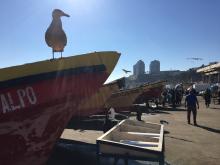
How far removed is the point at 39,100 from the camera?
640cm

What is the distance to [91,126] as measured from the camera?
Result: 11.4 meters

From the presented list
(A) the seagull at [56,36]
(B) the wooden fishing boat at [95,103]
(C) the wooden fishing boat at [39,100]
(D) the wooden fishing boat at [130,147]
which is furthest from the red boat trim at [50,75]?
(B) the wooden fishing boat at [95,103]

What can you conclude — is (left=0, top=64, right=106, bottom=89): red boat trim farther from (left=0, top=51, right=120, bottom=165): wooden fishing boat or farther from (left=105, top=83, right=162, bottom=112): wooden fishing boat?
Answer: (left=105, top=83, right=162, bottom=112): wooden fishing boat

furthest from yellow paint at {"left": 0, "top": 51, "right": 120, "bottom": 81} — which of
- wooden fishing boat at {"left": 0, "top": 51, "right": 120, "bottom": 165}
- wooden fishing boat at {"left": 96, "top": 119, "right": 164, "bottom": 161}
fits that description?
wooden fishing boat at {"left": 96, "top": 119, "right": 164, "bottom": 161}

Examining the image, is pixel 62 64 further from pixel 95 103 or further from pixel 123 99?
pixel 123 99

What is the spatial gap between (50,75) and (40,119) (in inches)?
33.7

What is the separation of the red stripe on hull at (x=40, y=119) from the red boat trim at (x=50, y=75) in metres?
0.08

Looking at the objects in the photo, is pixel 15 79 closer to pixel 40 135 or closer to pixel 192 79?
pixel 40 135

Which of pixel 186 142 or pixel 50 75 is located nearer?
pixel 50 75

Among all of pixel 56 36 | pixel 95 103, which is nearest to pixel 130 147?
pixel 56 36

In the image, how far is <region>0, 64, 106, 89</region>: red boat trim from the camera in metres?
6.07

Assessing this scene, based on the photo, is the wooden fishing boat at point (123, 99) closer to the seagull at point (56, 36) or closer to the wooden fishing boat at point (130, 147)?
the wooden fishing boat at point (130, 147)

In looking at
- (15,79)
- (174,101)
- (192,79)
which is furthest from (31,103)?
(192,79)

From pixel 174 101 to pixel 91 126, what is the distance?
15.6 meters
